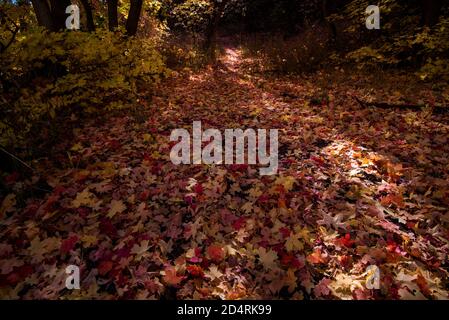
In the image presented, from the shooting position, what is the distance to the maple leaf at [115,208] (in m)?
3.77

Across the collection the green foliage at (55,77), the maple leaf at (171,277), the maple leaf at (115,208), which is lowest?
the maple leaf at (171,277)

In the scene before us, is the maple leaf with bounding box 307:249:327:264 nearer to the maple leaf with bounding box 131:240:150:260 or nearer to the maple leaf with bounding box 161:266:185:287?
the maple leaf with bounding box 161:266:185:287

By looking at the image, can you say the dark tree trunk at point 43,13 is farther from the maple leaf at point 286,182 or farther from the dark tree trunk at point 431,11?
the dark tree trunk at point 431,11

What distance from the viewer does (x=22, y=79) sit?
16.9ft

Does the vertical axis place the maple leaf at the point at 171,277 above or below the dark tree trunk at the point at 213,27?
below

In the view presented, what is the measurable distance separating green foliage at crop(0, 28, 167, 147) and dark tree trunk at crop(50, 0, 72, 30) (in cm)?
72

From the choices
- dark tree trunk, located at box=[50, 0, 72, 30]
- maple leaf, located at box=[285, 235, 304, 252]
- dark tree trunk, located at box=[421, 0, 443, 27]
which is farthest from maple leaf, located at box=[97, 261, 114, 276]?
dark tree trunk, located at box=[421, 0, 443, 27]

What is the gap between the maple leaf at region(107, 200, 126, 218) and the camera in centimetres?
377

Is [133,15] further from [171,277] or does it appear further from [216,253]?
[171,277]

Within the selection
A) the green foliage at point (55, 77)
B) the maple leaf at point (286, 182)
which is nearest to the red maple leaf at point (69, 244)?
the green foliage at point (55, 77)

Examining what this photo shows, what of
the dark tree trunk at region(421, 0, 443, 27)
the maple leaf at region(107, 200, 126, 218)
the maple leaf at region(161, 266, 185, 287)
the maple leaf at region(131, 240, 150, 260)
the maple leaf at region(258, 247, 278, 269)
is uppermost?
the dark tree trunk at region(421, 0, 443, 27)

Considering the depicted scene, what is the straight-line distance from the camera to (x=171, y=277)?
117 inches

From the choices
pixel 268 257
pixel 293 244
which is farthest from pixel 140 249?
pixel 293 244

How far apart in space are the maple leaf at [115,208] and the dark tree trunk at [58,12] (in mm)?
4519
